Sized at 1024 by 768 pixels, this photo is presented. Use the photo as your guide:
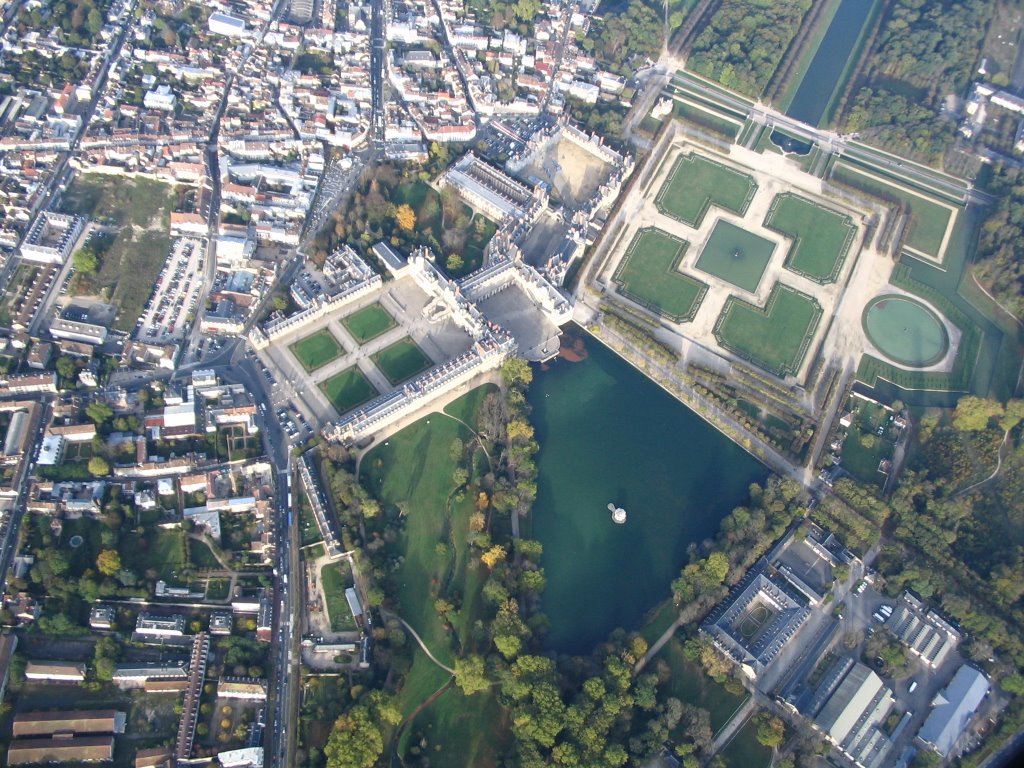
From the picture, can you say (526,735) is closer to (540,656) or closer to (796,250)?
(540,656)

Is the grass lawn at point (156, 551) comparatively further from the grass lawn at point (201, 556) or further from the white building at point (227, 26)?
the white building at point (227, 26)

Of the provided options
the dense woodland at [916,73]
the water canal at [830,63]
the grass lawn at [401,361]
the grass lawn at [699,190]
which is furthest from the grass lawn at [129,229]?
the dense woodland at [916,73]

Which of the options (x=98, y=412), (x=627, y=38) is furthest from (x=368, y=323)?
(x=627, y=38)

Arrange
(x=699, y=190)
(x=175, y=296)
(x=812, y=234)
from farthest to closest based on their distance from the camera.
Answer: (x=699, y=190) → (x=812, y=234) → (x=175, y=296)

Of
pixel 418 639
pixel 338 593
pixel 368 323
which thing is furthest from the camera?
pixel 368 323

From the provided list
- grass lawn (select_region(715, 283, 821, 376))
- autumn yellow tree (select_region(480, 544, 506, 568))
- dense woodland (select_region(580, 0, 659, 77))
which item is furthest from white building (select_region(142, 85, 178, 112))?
grass lawn (select_region(715, 283, 821, 376))

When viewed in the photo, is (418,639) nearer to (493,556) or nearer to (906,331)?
(493,556)

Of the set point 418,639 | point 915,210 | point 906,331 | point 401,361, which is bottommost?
point 418,639

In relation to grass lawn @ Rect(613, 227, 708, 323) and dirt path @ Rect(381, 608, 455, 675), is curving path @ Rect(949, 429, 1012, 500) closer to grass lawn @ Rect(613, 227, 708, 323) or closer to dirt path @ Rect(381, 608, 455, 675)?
grass lawn @ Rect(613, 227, 708, 323)
